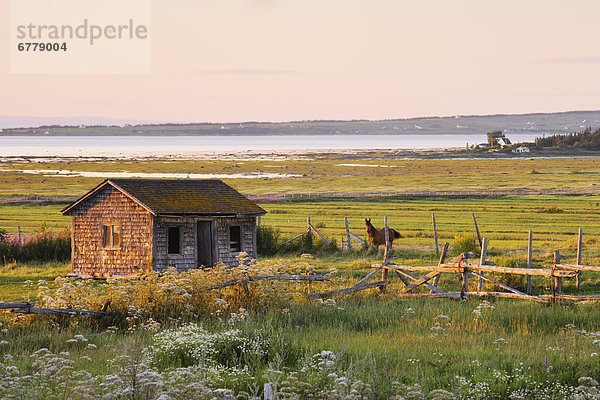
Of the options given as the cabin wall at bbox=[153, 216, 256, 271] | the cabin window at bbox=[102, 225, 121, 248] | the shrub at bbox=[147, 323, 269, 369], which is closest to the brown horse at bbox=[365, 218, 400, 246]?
the cabin wall at bbox=[153, 216, 256, 271]

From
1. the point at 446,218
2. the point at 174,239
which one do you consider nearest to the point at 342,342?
the point at 174,239

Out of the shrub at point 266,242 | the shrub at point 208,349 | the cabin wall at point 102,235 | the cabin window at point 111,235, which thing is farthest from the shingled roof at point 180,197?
the shrub at point 208,349

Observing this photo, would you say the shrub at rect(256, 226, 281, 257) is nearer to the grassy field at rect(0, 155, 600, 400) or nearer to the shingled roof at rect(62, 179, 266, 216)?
the shingled roof at rect(62, 179, 266, 216)

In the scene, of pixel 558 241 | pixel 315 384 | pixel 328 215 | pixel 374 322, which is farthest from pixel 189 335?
pixel 328 215

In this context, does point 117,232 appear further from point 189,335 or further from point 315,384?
point 315,384

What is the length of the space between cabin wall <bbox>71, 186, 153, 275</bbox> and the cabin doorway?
2.52 metres

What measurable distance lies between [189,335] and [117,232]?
793 inches

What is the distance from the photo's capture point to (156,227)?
101ft

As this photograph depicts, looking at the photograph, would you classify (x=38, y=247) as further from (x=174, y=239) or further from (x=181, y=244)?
(x=181, y=244)

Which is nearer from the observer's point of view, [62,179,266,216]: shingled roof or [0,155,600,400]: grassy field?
[0,155,600,400]: grassy field

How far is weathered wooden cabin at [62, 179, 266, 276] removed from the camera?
101 feet

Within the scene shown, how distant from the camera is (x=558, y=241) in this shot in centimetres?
3978

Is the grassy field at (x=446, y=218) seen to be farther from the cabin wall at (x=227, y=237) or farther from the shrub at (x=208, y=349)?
the shrub at (x=208, y=349)

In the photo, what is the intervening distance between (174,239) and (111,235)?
8.72ft
